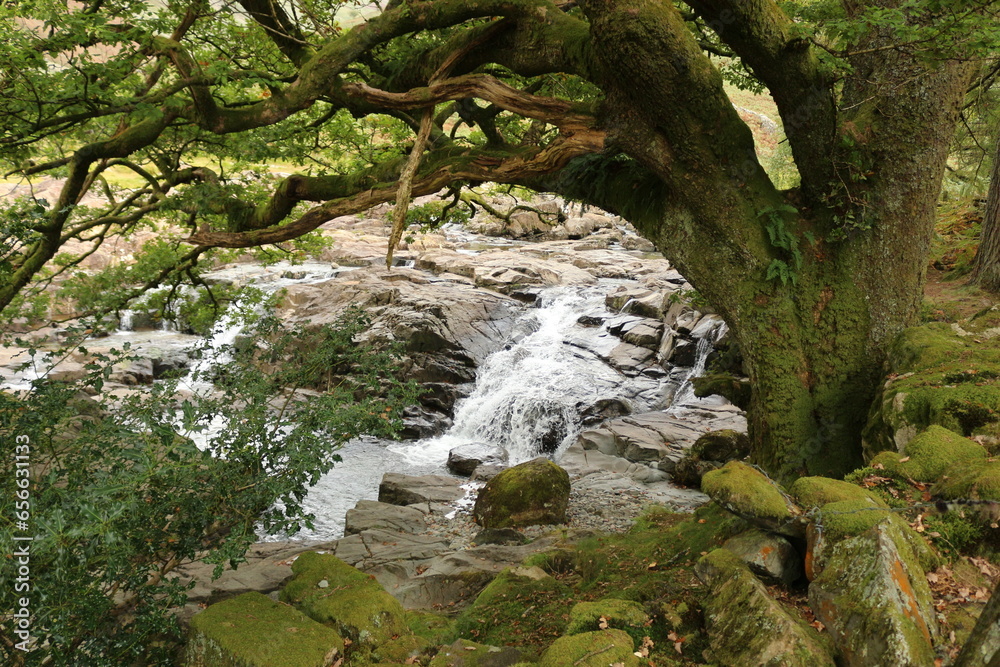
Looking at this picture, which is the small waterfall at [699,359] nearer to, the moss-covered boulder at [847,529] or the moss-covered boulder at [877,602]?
the moss-covered boulder at [847,529]

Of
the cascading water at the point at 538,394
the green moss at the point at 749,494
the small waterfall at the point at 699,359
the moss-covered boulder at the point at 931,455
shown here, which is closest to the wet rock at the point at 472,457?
the cascading water at the point at 538,394

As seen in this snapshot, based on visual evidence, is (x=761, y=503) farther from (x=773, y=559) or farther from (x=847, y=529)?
(x=847, y=529)

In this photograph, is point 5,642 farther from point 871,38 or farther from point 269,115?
point 871,38

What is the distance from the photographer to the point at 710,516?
5434 mm

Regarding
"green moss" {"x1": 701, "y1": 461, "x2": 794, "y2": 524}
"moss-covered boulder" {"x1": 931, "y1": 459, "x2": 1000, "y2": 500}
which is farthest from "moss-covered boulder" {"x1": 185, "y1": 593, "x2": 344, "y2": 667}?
"moss-covered boulder" {"x1": 931, "y1": 459, "x2": 1000, "y2": 500}

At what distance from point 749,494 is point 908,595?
3.32 feet

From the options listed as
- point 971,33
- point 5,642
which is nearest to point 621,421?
point 971,33

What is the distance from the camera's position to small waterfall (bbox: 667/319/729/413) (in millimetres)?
14664

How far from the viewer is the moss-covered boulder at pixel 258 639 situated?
4.06 metres

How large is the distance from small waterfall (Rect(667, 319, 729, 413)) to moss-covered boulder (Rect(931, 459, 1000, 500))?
34.4 ft

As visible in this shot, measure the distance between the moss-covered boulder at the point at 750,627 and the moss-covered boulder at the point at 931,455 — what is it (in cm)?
156

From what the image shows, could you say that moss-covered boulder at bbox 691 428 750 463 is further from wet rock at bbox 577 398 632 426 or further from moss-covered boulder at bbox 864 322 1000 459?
moss-covered boulder at bbox 864 322 1000 459

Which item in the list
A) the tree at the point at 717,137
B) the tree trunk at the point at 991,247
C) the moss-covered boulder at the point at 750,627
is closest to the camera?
the moss-covered boulder at the point at 750,627

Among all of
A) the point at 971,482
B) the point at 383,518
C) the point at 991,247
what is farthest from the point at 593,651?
the point at 991,247
